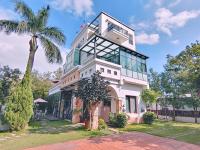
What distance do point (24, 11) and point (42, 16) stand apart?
1.56 meters

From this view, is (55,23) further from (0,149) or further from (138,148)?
(138,148)

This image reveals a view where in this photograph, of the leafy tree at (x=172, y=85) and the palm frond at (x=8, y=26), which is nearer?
the palm frond at (x=8, y=26)

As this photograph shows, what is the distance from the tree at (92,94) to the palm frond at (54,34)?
516 cm

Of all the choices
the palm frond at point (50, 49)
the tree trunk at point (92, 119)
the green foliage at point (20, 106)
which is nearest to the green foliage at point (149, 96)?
the tree trunk at point (92, 119)

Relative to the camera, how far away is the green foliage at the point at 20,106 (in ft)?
40.5

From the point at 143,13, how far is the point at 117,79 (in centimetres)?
725

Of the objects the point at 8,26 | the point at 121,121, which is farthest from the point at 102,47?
the point at 8,26

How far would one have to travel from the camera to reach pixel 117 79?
17.8m

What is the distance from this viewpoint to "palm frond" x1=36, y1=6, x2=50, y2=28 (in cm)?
1480

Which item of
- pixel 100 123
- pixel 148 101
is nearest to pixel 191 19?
pixel 148 101

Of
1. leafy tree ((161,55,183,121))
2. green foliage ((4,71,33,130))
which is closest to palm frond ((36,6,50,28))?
green foliage ((4,71,33,130))

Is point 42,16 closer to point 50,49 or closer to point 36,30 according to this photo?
point 36,30

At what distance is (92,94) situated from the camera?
13062 mm

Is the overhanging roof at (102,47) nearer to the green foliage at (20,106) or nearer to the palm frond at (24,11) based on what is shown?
the palm frond at (24,11)
